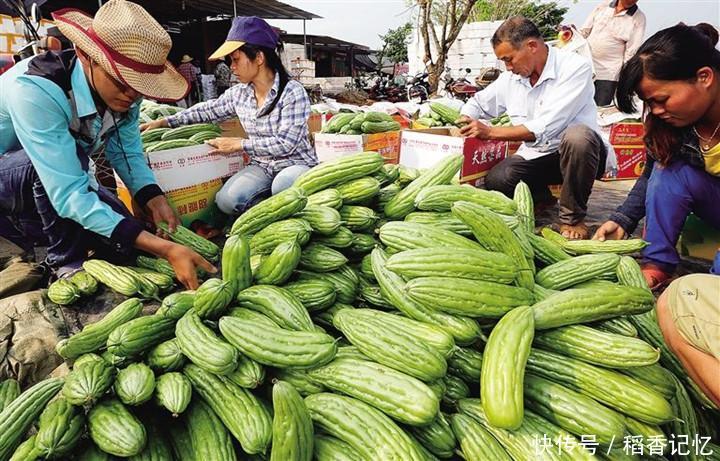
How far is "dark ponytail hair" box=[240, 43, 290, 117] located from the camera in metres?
4.00

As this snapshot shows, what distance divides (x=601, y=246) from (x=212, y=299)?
8.21 ft

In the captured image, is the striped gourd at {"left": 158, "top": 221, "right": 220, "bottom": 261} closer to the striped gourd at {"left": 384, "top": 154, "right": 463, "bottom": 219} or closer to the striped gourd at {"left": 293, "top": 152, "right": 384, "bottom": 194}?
the striped gourd at {"left": 293, "top": 152, "right": 384, "bottom": 194}

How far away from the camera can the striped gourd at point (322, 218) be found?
2.43 meters

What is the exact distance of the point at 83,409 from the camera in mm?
1611

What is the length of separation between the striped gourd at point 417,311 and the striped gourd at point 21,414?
1.37m

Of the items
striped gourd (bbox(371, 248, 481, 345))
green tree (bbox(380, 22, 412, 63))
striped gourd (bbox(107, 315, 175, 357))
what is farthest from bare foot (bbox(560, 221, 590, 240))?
green tree (bbox(380, 22, 412, 63))

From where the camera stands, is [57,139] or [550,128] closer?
[57,139]

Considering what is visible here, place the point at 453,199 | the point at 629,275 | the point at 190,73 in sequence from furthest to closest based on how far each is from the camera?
the point at 190,73, the point at 453,199, the point at 629,275

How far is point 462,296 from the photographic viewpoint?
186 cm

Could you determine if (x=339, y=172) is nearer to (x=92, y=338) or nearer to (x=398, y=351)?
(x=398, y=351)

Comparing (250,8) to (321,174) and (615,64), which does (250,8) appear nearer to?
(615,64)

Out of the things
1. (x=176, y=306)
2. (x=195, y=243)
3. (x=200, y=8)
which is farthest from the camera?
(x=200, y=8)

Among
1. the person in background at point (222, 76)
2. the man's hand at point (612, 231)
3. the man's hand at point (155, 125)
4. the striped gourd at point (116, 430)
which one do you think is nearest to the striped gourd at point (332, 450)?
the striped gourd at point (116, 430)

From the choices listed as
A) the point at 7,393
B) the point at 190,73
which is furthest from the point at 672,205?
the point at 190,73
